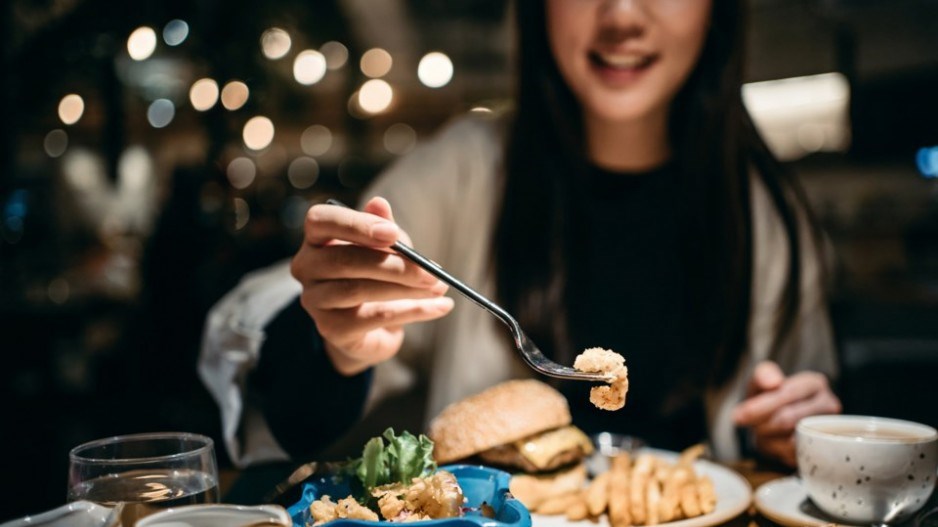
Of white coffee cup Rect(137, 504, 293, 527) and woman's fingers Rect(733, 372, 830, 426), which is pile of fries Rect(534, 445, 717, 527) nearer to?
woman's fingers Rect(733, 372, 830, 426)

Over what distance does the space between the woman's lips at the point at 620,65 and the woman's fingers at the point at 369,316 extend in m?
0.98

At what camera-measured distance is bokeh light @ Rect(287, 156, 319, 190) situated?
14.0 metres

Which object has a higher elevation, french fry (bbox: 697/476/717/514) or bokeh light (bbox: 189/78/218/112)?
bokeh light (bbox: 189/78/218/112)

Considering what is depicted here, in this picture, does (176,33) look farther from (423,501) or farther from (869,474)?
(869,474)

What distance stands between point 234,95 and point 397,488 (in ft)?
16.6

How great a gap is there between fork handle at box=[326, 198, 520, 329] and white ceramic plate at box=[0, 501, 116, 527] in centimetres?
44

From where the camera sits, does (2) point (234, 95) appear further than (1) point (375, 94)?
No

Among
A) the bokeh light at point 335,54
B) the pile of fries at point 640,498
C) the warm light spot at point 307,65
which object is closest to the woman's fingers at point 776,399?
the pile of fries at point 640,498

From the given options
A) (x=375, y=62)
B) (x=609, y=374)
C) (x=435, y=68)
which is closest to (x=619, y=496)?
(x=609, y=374)

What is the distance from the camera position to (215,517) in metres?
0.71

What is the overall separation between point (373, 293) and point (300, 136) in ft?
40.4

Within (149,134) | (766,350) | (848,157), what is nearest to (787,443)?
(766,350)

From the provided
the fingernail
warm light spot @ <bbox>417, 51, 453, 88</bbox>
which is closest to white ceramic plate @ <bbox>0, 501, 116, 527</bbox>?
the fingernail

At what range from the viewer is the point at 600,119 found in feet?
7.04
